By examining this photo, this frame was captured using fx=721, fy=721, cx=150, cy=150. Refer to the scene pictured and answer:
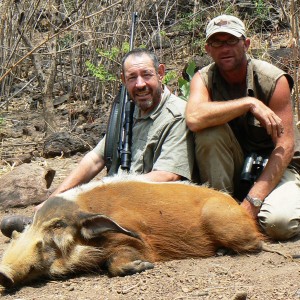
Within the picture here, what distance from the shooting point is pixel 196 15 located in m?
12.7

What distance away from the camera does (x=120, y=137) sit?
592 centimetres

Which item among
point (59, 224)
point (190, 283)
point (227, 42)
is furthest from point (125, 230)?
point (227, 42)

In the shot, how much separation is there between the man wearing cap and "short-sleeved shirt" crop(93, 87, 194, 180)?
0.41 ft

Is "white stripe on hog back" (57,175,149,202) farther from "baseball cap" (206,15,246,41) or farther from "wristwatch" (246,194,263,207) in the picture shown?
"baseball cap" (206,15,246,41)

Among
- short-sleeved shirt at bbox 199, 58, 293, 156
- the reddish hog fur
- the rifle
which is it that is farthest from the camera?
the rifle

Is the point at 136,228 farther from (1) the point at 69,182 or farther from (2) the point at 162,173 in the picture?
(1) the point at 69,182

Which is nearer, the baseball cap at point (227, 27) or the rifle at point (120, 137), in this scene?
the baseball cap at point (227, 27)

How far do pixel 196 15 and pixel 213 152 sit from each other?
7.57m

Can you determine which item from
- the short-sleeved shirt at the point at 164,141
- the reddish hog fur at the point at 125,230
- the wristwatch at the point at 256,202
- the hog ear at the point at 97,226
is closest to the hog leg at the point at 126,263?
the reddish hog fur at the point at 125,230

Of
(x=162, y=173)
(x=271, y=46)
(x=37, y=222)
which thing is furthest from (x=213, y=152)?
(x=271, y=46)

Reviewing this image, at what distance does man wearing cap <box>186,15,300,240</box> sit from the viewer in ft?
17.7

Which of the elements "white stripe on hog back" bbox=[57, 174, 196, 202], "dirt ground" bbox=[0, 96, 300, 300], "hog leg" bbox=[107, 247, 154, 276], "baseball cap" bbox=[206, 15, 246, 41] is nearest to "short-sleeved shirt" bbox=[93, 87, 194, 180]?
"white stripe on hog back" bbox=[57, 174, 196, 202]

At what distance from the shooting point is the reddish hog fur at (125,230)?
4602 mm

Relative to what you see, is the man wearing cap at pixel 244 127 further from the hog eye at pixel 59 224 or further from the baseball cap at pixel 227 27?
the hog eye at pixel 59 224
